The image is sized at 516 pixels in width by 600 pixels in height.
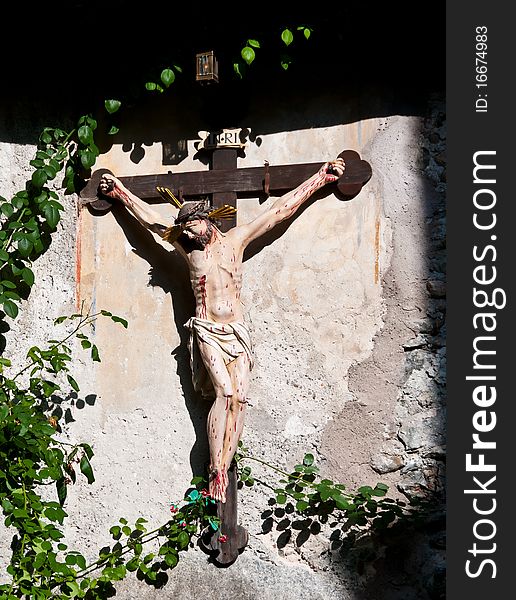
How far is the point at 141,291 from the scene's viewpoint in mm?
4012

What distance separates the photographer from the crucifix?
Answer: 12.1ft

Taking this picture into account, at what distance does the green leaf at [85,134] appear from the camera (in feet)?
13.2

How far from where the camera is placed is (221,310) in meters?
3.73

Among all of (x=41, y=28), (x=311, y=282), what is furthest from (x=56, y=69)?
(x=311, y=282)

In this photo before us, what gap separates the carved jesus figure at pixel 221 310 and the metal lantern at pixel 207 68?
1.54 ft

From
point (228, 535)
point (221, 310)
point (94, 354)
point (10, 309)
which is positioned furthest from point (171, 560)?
point (10, 309)

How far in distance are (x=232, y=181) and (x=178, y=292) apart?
469 mm

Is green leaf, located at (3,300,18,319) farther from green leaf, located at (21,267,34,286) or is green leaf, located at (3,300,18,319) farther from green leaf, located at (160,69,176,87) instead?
green leaf, located at (160,69,176,87)

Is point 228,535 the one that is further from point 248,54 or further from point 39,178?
point 248,54

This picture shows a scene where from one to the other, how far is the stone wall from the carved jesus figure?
0.12m

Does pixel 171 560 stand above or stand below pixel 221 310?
below

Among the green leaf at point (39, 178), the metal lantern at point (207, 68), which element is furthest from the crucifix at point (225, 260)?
the green leaf at point (39, 178)

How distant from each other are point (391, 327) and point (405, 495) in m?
0.59

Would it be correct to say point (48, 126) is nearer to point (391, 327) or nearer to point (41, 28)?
point (41, 28)
